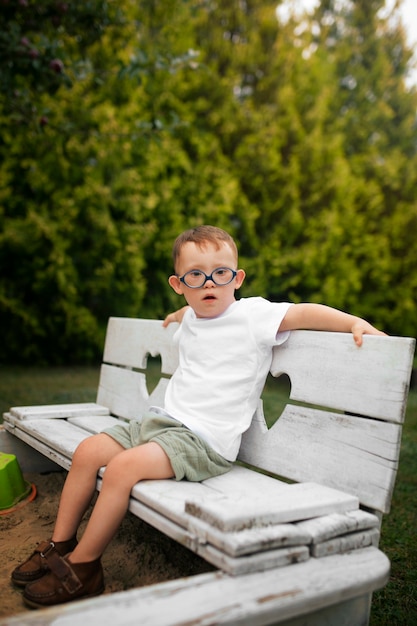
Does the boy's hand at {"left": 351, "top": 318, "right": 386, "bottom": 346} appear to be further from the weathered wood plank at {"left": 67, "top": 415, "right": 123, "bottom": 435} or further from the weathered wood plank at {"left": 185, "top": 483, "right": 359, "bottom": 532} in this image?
the weathered wood plank at {"left": 67, "top": 415, "right": 123, "bottom": 435}

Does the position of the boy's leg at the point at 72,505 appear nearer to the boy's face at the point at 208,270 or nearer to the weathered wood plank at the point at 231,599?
the boy's face at the point at 208,270

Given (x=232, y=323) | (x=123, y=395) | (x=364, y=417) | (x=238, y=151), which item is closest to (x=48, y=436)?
(x=123, y=395)

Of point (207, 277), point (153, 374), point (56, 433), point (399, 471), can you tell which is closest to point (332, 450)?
point (207, 277)

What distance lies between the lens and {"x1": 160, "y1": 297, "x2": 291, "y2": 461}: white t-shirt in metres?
1.87

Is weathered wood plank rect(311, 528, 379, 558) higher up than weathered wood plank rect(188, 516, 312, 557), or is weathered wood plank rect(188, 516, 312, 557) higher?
weathered wood plank rect(188, 516, 312, 557)

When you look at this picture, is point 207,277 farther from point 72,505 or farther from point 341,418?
Result: point 72,505

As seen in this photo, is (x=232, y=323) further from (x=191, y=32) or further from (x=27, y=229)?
(x=191, y=32)

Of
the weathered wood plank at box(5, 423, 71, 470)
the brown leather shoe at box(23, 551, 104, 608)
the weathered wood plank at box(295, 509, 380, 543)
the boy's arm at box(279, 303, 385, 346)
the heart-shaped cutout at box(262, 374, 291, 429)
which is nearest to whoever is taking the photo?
the weathered wood plank at box(295, 509, 380, 543)

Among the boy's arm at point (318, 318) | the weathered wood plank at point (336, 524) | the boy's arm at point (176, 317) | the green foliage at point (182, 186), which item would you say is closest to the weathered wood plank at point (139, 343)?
the boy's arm at point (176, 317)

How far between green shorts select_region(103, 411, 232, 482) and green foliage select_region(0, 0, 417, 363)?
9.38ft

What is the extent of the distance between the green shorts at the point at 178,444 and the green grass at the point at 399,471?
2.47 feet

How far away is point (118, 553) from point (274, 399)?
10.4 ft

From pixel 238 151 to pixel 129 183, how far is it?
174cm

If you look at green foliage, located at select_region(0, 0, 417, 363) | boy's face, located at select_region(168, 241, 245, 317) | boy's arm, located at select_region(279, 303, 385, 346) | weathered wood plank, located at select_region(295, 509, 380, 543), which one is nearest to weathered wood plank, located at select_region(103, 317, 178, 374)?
boy's face, located at select_region(168, 241, 245, 317)
